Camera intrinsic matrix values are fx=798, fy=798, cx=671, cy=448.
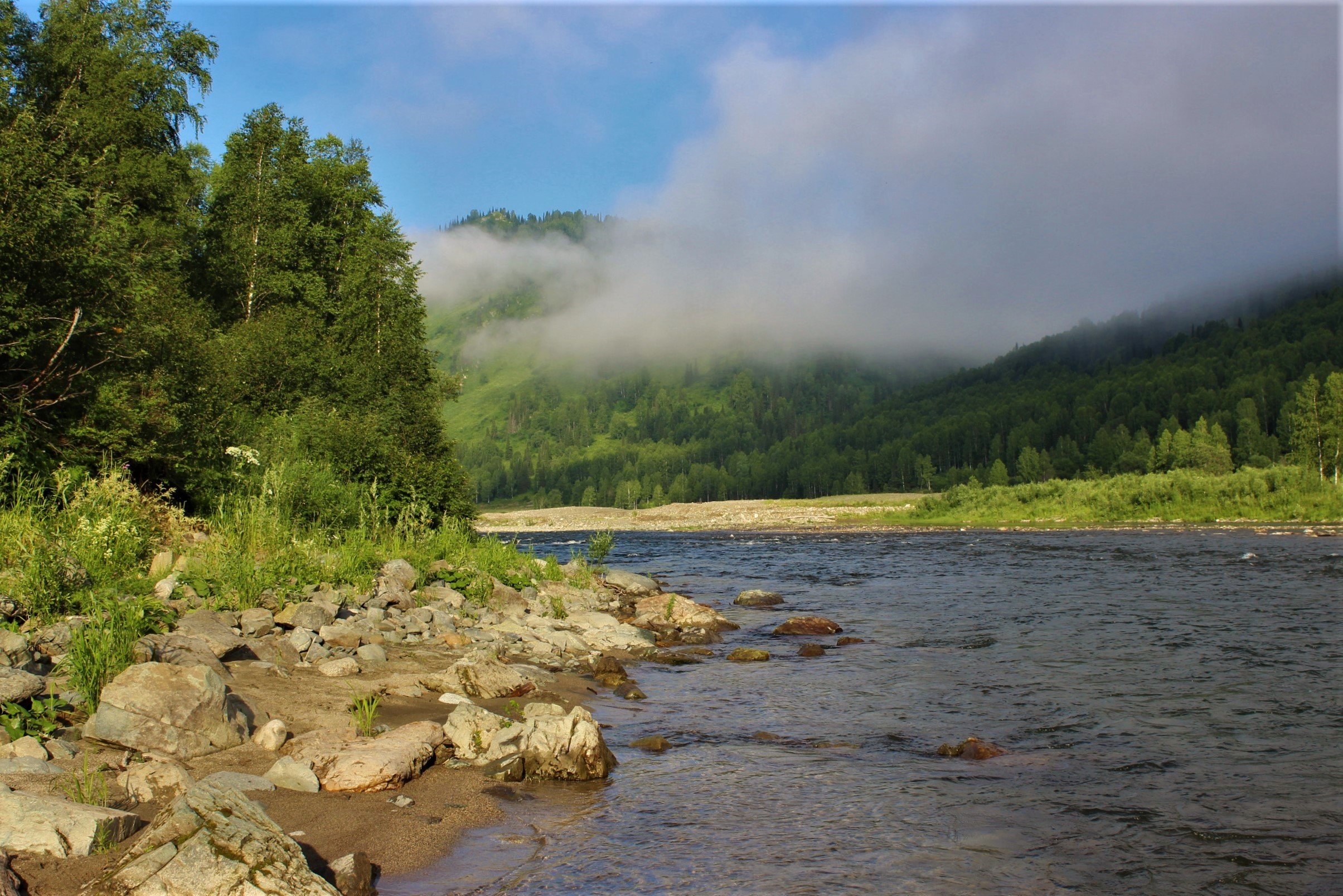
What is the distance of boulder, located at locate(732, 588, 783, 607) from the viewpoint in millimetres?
29406

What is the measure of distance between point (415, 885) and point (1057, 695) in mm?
12179

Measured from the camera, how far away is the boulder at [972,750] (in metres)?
11.1

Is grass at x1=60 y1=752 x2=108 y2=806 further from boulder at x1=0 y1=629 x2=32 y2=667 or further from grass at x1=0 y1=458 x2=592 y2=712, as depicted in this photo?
boulder at x1=0 y1=629 x2=32 y2=667

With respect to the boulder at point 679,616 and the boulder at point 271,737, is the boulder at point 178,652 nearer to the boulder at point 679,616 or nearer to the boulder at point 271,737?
the boulder at point 271,737

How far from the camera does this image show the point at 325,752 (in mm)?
8750

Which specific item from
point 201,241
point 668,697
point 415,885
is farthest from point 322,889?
point 201,241

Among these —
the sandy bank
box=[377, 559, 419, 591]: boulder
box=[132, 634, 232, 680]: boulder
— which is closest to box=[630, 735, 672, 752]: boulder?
box=[132, 634, 232, 680]: boulder

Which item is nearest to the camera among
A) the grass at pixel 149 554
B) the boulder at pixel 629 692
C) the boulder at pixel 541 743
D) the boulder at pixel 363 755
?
the boulder at pixel 363 755

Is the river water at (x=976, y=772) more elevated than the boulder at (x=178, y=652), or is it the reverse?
the boulder at (x=178, y=652)

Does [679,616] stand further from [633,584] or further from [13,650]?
[13,650]

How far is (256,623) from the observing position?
12906 millimetres

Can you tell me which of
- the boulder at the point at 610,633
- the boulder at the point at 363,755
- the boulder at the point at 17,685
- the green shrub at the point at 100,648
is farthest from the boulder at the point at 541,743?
the boulder at the point at 610,633

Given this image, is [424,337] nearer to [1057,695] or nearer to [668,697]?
[668,697]

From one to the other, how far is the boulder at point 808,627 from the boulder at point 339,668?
12.7 metres
